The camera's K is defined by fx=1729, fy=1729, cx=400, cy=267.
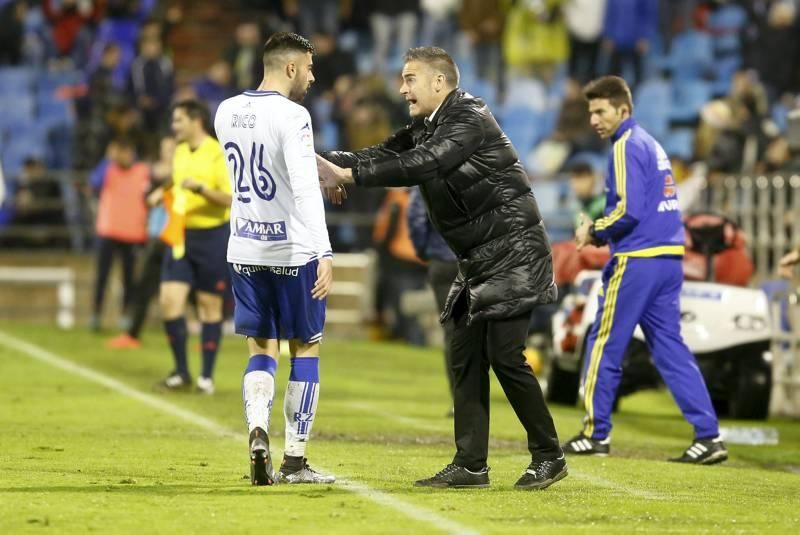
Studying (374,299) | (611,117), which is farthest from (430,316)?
(611,117)

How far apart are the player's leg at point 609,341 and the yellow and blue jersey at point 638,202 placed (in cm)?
15

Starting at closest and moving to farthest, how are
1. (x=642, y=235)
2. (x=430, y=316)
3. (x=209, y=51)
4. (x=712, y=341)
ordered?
(x=642, y=235)
(x=712, y=341)
(x=430, y=316)
(x=209, y=51)

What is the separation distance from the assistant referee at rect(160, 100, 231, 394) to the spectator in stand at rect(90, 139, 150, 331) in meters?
6.53

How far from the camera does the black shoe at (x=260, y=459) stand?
314 inches

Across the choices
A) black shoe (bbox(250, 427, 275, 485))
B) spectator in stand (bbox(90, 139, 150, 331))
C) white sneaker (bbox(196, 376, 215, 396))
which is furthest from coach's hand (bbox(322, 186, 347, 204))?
spectator in stand (bbox(90, 139, 150, 331))

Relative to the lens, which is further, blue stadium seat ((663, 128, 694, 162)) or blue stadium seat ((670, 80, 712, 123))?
blue stadium seat ((670, 80, 712, 123))

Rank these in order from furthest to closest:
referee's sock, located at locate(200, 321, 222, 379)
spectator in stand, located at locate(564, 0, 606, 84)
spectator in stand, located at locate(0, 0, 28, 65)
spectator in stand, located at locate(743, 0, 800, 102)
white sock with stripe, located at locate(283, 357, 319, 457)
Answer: spectator in stand, located at locate(0, 0, 28, 65), spectator in stand, located at locate(564, 0, 606, 84), spectator in stand, located at locate(743, 0, 800, 102), referee's sock, located at locate(200, 321, 222, 379), white sock with stripe, located at locate(283, 357, 319, 457)

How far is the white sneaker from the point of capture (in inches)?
552

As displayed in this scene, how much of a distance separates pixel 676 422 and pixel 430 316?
8369mm

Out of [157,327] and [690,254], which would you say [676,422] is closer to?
[690,254]

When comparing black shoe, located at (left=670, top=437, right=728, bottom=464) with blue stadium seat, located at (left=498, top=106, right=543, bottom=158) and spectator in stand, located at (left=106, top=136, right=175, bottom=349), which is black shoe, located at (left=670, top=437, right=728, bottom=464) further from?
blue stadium seat, located at (left=498, top=106, right=543, bottom=158)

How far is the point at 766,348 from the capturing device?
1338cm

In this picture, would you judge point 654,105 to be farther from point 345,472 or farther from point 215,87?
point 345,472

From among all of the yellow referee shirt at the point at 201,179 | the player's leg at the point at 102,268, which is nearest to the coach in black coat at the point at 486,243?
the yellow referee shirt at the point at 201,179
